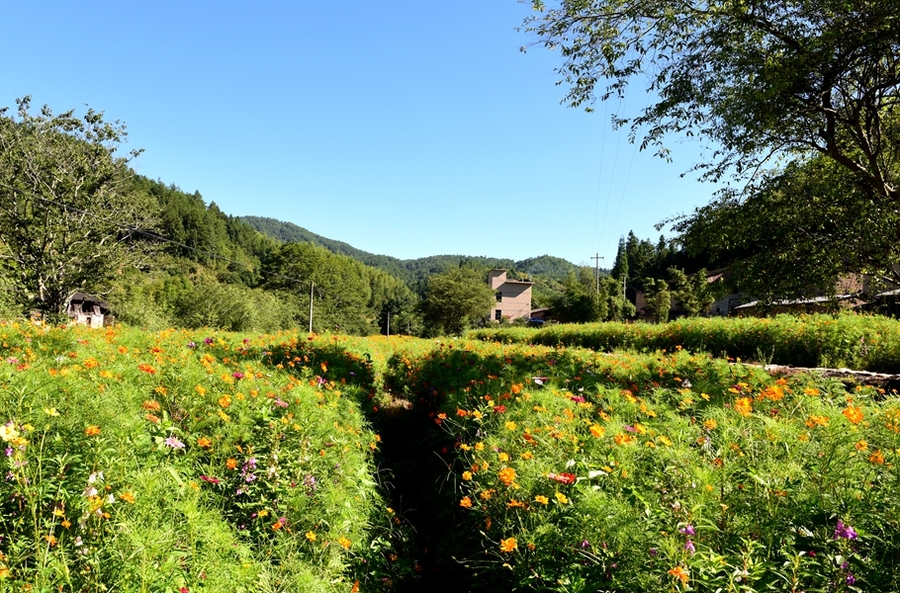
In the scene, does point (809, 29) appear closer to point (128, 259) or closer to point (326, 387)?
point (326, 387)

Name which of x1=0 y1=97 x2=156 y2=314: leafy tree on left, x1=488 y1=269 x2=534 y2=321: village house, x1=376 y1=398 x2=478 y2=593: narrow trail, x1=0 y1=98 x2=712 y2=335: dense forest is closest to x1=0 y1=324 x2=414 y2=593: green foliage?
x1=376 y1=398 x2=478 y2=593: narrow trail

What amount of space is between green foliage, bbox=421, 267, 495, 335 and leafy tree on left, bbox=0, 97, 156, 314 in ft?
99.8

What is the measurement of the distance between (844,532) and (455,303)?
44.1 meters

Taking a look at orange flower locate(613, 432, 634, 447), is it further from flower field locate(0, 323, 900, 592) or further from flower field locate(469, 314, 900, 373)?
flower field locate(469, 314, 900, 373)

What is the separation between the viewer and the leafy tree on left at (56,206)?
16.9 m

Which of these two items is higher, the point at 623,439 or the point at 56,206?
the point at 56,206

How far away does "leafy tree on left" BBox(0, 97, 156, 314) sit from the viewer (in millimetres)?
16875

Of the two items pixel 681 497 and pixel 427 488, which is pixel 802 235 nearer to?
pixel 681 497

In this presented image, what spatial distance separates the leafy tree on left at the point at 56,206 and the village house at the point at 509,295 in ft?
149

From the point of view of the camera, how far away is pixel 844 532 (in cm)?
161

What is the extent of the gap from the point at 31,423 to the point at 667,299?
4139cm

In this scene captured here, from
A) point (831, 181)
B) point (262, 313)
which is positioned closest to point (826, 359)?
point (831, 181)

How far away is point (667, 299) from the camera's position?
38.0 meters

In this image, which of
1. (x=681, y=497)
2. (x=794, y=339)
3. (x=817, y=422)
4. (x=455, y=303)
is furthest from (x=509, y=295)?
(x=681, y=497)
